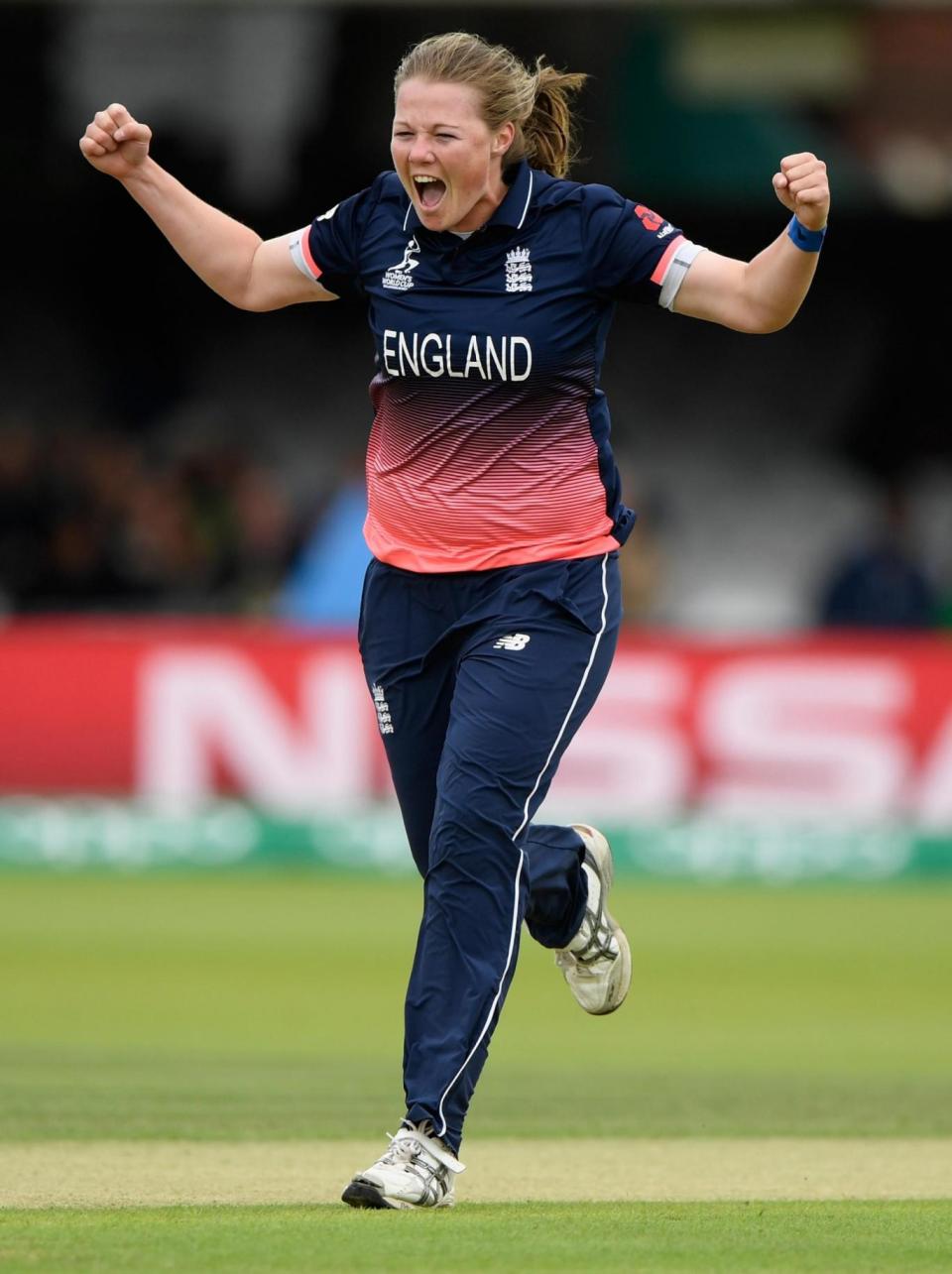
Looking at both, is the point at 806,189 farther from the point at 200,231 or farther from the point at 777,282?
the point at 200,231

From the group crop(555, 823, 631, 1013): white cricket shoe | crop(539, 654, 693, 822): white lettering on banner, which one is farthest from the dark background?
crop(555, 823, 631, 1013): white cricket shoe

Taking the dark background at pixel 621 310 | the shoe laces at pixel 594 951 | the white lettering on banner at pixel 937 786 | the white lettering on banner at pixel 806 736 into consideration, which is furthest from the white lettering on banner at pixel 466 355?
the dark background at pixel 621 310

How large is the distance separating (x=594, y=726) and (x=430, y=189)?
831 cm

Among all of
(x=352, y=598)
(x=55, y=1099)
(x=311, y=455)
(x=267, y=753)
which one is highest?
(x=311, y=455)

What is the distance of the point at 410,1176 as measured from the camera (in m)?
4.76

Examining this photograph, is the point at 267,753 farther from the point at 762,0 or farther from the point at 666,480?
the point at 666,480

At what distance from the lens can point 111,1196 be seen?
495cm

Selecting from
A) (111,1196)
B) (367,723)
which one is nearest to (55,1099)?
(111,1196)

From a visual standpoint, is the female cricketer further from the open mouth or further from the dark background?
the dark background

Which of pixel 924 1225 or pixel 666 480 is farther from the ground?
pixel 666 480

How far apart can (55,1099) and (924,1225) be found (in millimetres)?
2795

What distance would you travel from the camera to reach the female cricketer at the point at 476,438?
493 centimetres

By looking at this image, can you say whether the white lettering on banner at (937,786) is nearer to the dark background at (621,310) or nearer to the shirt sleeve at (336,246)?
the dark background at (621,310)

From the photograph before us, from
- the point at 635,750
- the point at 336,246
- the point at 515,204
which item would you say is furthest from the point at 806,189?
the point at 635,750
